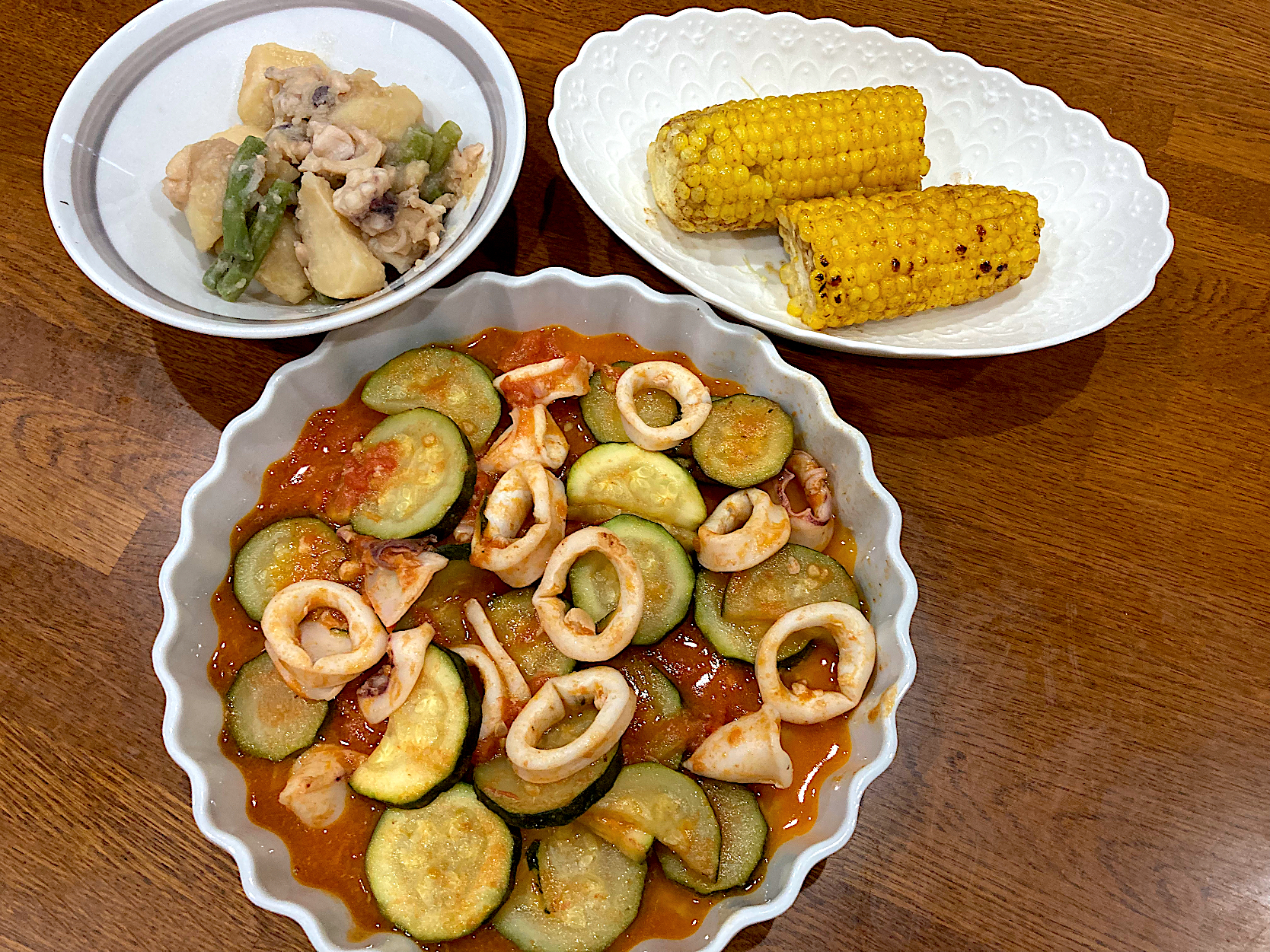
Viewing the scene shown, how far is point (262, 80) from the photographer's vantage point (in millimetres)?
2033

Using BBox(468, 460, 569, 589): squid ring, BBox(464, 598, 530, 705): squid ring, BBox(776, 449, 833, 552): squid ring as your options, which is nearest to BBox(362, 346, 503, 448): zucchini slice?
BBox(468, 460, 569, 589): squid ring

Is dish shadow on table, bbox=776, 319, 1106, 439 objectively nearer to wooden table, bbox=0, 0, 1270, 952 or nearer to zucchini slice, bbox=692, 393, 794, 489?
wooden table, bbox=0, 0, 1270, 952

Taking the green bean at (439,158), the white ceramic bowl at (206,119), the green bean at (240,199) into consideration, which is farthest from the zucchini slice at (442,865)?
the green bean at (439,158)

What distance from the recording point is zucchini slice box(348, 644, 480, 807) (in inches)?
69.8

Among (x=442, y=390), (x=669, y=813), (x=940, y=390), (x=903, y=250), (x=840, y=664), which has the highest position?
(x=903, y=250)

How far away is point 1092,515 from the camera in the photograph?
229 centimetres

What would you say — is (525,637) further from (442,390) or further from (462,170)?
(462,170)

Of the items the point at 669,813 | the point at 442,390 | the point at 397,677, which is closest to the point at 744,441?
the point at 442,390

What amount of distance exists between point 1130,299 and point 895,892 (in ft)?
5.86

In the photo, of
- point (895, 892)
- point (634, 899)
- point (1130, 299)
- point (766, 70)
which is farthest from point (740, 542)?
point (766, 70)

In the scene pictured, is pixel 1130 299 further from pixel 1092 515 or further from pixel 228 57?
pixel 228 57

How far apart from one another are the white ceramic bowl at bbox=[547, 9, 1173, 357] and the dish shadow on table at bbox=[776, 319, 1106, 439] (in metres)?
0.12

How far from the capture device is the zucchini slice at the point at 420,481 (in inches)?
78.0

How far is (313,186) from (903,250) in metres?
1.54
